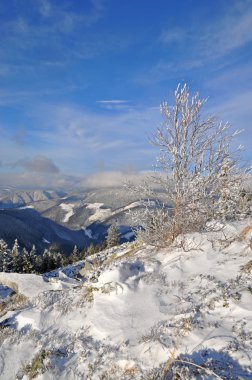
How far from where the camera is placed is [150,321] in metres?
8.06

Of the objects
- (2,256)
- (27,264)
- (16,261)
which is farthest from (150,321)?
(27,264)

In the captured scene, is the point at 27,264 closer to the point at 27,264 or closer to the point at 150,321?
the point at 27,264

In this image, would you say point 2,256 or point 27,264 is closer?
point 2,256

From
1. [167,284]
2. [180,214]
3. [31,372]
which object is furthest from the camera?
[180,214]

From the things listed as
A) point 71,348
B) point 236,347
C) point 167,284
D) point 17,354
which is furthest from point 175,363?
point 17,354

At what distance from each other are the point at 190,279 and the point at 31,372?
5.13 m

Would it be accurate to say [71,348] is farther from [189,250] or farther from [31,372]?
[189,250]

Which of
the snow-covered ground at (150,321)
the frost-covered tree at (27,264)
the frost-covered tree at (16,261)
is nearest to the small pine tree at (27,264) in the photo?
the frost-covered tree at (27,264)

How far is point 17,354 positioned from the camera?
8336 mm

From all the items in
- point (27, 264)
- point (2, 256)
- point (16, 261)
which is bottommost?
point (27, 264)

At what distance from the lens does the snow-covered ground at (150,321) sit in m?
6.20

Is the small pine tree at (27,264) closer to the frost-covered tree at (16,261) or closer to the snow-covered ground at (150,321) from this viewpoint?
the frost-covered tree at (16,261)

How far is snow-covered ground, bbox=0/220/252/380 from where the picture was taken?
6.20 metres

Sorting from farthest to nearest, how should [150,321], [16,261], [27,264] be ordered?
[27,264] → [16,261] → [150,321]
